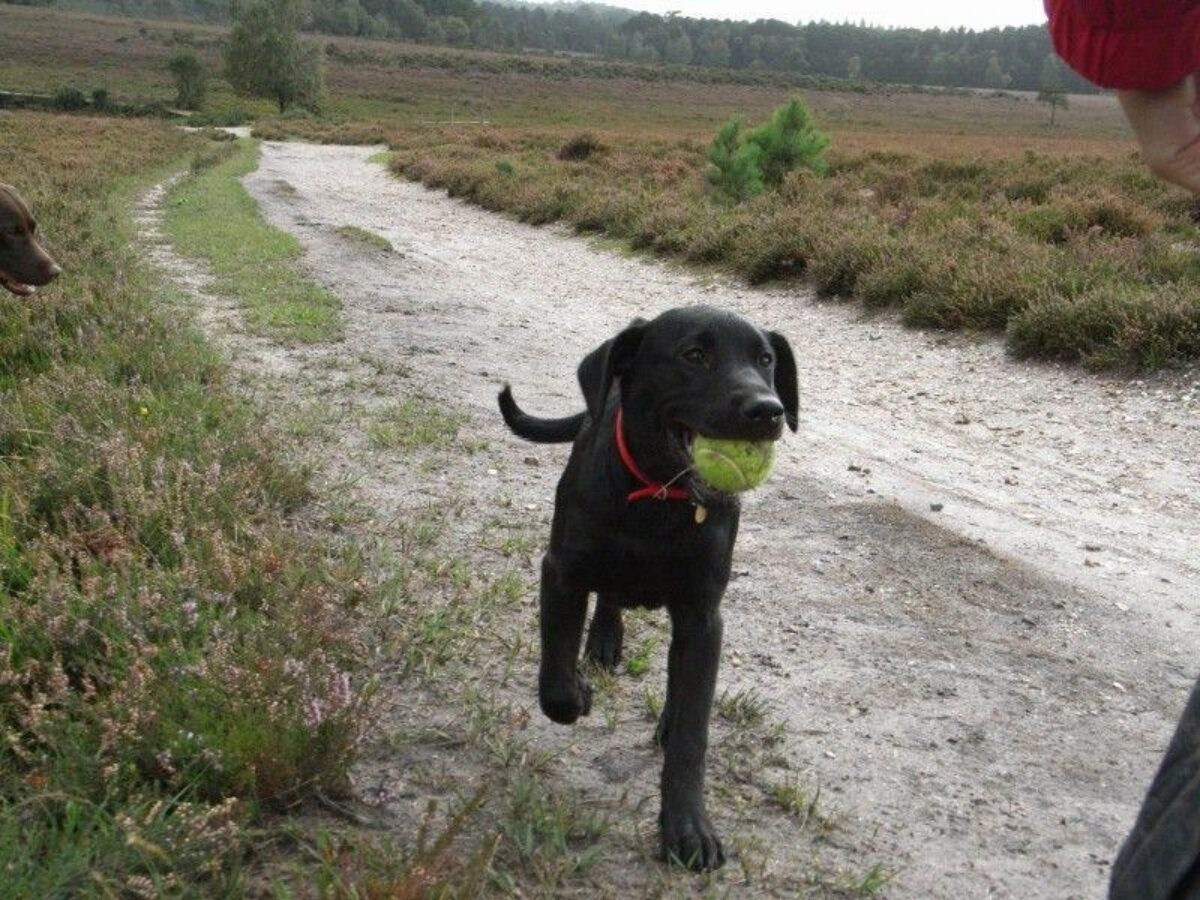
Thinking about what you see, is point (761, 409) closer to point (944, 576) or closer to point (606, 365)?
point (606, 365)

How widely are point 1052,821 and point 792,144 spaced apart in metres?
17.6

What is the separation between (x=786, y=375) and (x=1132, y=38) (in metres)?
2.06

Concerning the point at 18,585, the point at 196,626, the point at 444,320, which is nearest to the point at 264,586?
the point at 196,626

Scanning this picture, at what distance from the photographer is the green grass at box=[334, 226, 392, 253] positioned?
584 inches

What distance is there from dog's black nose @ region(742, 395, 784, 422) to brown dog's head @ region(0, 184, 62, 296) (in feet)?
18.6

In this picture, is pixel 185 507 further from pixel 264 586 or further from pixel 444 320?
pixel 444 320

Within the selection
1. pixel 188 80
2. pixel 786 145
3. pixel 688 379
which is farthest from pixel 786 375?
pixel 188 80

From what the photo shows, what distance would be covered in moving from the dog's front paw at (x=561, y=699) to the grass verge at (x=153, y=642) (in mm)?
474

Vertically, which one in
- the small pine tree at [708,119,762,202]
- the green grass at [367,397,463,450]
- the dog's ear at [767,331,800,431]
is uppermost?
the dog's ear at [767,331,800,431]

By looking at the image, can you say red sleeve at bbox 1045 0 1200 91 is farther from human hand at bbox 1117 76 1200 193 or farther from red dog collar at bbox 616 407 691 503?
red dog collar at bbox 616 407 691 503

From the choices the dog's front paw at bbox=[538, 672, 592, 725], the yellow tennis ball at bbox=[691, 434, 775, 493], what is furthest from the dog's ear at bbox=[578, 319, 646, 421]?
the dog's front paw at bbox=[538, 672, 592, 725]

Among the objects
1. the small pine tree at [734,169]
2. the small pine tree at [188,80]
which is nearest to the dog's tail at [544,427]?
the small pine tree at [734,169]

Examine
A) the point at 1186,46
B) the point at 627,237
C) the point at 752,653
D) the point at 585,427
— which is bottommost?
the point at 627,237

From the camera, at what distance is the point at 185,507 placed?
144 inches
